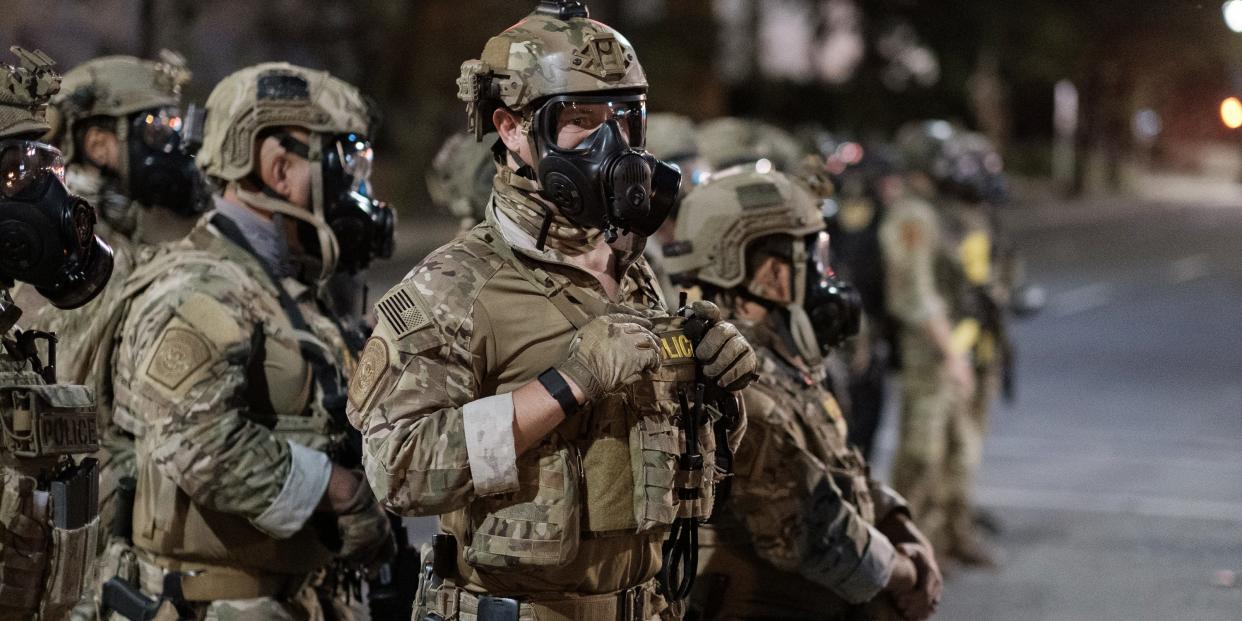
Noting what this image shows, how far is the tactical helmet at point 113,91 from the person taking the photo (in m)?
5.71

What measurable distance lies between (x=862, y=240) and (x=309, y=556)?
5.38m

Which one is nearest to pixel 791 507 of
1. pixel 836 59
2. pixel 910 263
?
pixel 910 263

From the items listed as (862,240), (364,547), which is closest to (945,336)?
(862,240)

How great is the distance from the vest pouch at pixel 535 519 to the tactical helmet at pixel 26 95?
144 centimetres

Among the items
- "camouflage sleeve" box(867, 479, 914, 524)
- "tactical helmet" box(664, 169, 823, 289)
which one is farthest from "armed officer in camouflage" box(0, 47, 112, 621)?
"camouflage sleeve" box(867, 479, 914, 524)

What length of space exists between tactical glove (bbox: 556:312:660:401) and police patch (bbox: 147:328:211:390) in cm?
136

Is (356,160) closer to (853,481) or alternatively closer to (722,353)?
(853,481)

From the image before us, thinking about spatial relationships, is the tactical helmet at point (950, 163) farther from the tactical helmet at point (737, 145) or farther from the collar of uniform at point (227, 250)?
the collar of uniform at point (227, 250)

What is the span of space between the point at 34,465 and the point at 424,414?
1.02m

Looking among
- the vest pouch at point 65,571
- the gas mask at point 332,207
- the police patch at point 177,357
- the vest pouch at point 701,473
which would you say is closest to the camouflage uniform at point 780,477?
the vest pouch at point 701,473

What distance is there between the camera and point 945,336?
8.94m

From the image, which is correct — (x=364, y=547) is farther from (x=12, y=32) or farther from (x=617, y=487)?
(x=12, y=32)

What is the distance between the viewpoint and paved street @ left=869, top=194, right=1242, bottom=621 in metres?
8.20

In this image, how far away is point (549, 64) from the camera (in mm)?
3436
